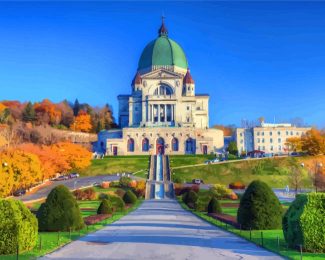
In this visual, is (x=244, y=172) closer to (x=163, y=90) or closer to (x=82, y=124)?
(x=163, y=90)

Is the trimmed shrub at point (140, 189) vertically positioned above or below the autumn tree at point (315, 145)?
below

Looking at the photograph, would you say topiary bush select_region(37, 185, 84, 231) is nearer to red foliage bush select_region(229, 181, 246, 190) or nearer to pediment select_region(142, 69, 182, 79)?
red foliage bush select_region(229, 181, 246, 190)

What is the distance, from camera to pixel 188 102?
10544 centimetres

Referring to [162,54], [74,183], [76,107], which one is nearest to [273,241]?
[74,183]

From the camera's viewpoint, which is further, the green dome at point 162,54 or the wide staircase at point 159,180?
the green dome at point 162,54

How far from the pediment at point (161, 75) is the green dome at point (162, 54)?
639 centimetres

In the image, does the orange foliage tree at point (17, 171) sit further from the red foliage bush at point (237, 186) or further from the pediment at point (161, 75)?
the pediment at point (161, 75)

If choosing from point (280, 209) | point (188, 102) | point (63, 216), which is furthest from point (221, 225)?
point (188, 102)

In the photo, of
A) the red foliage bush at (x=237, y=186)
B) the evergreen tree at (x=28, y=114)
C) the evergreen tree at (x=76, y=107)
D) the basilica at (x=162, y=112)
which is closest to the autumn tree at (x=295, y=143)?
the basilica at (x=162, y=112)

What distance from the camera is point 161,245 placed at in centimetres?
1856

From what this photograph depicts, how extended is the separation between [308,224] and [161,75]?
88621 millimetres

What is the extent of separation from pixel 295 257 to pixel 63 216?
40.0ft

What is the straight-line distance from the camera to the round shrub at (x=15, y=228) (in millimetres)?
16469

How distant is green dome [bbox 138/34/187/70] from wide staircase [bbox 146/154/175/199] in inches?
1191
